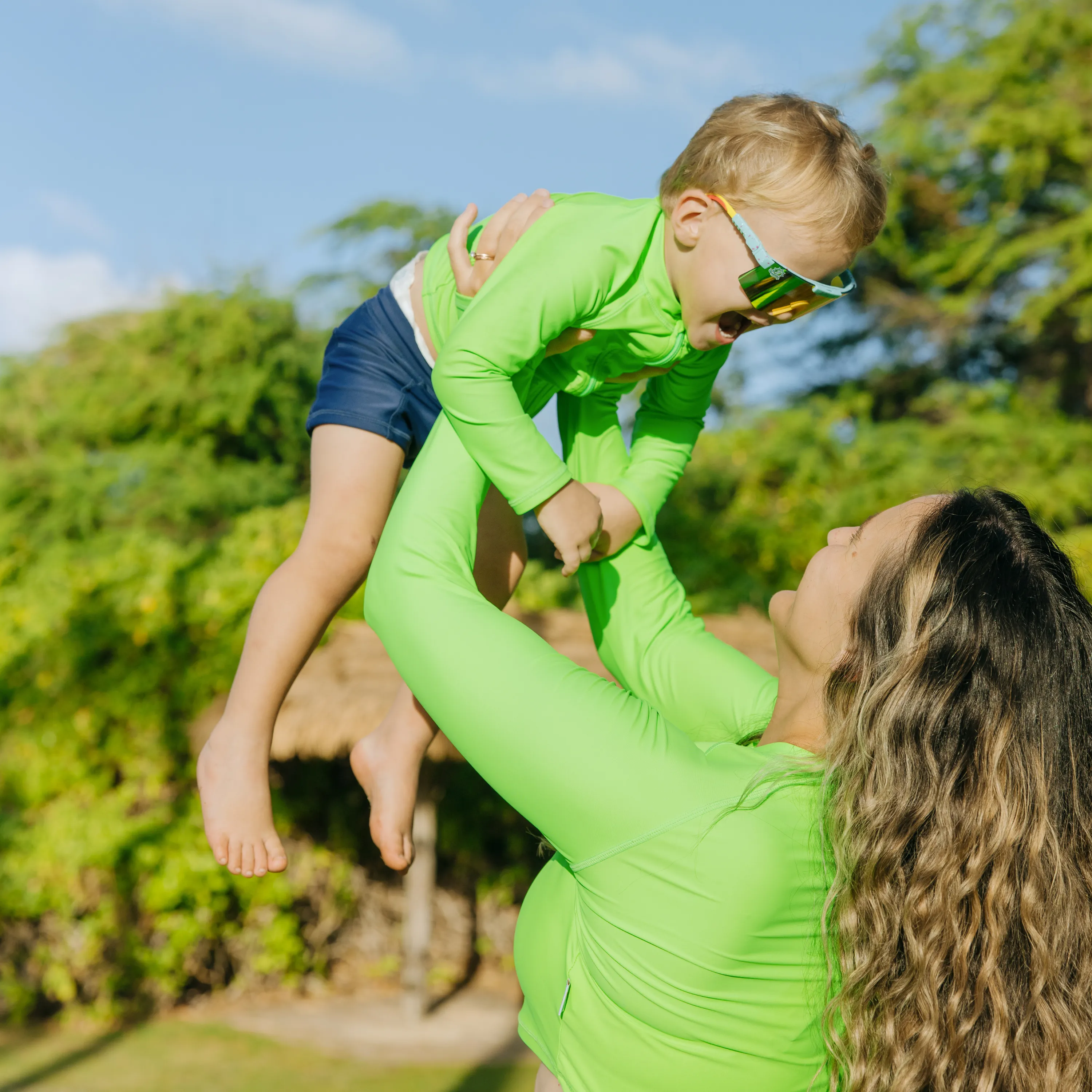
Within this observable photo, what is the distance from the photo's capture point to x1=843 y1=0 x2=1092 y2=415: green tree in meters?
8.01

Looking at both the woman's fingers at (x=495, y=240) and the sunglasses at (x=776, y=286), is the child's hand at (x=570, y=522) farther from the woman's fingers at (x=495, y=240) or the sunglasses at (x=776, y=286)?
the sunglasses at (x=776, y=286)

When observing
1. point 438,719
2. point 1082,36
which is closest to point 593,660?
point 438,719

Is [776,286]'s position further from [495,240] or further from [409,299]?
[409,299]

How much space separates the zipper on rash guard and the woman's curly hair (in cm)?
28

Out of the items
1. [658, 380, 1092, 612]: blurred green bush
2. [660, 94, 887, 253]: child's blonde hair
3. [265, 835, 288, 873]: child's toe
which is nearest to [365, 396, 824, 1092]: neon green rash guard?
[265, 835, 288, 873]: child's toe

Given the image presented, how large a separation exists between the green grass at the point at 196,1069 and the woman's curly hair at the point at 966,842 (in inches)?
212

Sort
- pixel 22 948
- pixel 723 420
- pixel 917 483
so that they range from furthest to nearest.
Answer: pixel 723 420 → pixel 917 483 → pixel 22 948

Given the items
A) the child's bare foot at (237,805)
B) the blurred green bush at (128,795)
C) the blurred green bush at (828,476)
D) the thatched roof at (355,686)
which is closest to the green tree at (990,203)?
the blurred green bush at (828,476)

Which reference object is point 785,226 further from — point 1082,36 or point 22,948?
point 1082,36

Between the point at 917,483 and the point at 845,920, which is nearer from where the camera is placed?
the point at 845,920

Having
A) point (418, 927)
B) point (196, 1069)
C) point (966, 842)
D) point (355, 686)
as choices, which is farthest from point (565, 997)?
point (418, 927)

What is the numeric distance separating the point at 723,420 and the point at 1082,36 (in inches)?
161

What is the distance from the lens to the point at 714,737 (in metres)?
1.44

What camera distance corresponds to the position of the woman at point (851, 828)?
3.39ft
